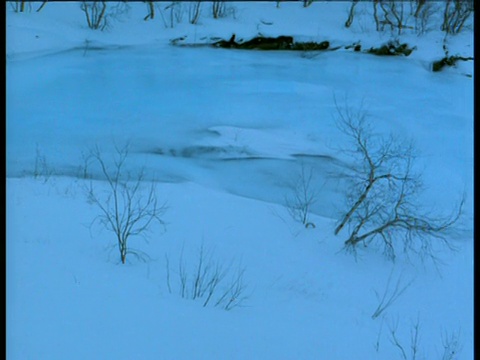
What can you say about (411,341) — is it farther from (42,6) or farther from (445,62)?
(42,6)

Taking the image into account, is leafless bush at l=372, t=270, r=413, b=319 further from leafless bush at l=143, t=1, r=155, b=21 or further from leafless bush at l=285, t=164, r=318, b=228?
leafless bush at l=143, t=1, r=155, b=21

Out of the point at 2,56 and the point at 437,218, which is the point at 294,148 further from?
the point at 2,56

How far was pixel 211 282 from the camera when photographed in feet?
15.6

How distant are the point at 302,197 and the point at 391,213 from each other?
1066 millimetres

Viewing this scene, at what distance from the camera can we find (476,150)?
112 inches

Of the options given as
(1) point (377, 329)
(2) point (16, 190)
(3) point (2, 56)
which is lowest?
(1) point (377, 329)

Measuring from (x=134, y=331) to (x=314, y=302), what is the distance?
5.05 ft

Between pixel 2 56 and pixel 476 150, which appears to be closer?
pixel 476 150

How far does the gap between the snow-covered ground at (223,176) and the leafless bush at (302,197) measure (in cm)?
10

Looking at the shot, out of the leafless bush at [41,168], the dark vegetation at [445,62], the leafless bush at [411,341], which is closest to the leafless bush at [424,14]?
the dark vegetation at [445,62]

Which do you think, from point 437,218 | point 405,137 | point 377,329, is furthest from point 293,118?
point 377,329

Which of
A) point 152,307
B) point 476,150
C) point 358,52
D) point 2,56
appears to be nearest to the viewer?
point 476,150

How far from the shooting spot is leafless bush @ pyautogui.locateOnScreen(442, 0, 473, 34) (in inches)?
336

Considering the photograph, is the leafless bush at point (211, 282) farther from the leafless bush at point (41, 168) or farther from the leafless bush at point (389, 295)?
the leafless bush at point (41, 168)
